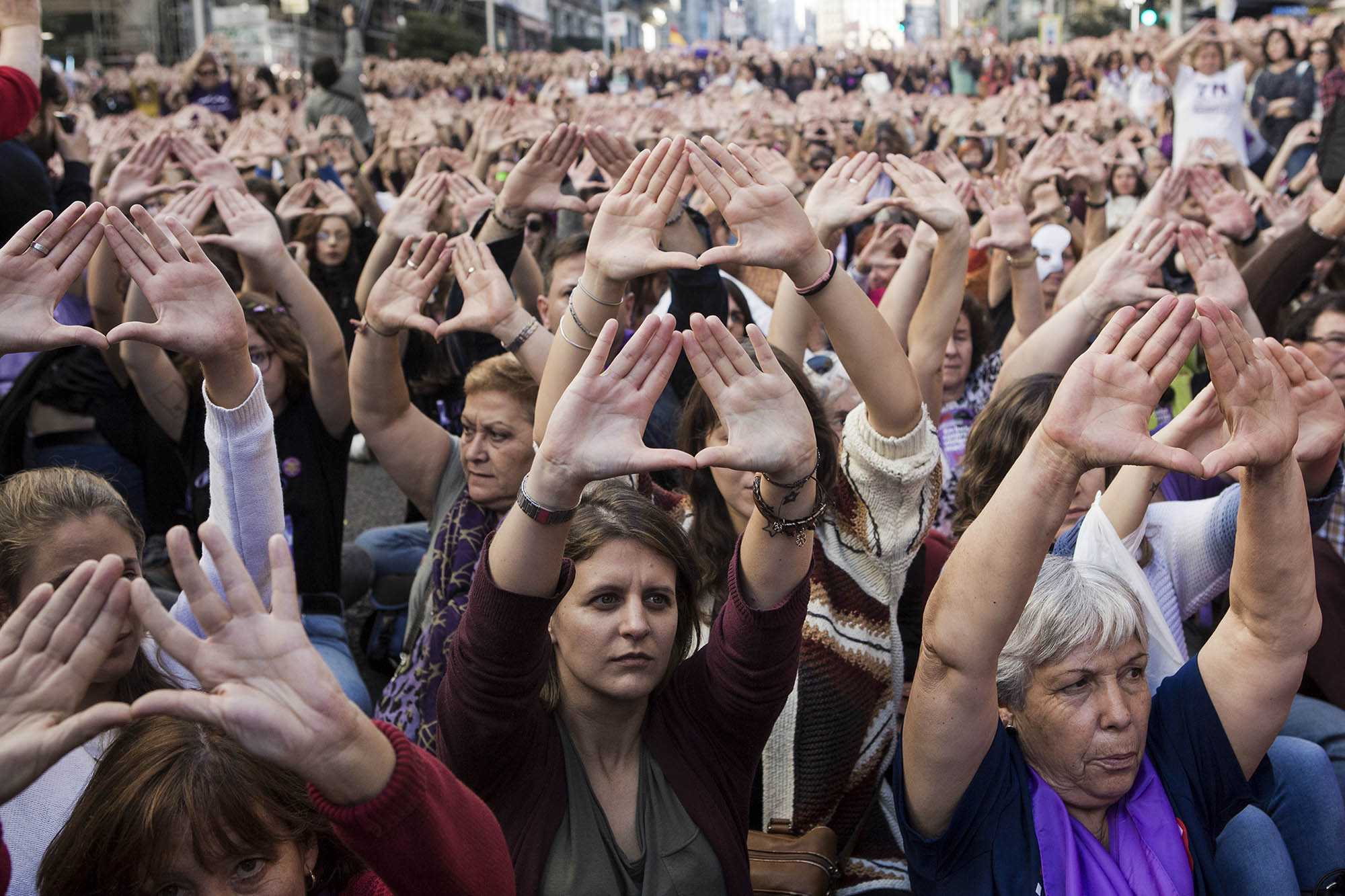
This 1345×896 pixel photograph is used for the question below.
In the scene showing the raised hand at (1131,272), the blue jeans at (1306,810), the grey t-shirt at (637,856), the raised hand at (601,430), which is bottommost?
the blue jeans at (1306,810)

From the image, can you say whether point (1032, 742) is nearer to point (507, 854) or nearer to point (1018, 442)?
point (507, 854)

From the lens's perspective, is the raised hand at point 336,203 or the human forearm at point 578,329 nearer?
the human forearm at point 578,329

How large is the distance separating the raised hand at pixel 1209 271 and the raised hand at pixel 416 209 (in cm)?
196

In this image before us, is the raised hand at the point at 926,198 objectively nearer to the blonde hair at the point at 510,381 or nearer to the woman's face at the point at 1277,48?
the blonde hair at the point at 510,381

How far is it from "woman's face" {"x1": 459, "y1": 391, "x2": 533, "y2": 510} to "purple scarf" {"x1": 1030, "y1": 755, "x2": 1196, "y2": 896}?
1292mm

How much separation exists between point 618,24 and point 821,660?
3471 centimetres

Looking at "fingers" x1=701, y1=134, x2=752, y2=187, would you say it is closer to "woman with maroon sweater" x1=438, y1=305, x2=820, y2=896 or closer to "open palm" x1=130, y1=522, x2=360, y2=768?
"woman with maroon sweater" x1=438, y1=305, x2=820, y2=896

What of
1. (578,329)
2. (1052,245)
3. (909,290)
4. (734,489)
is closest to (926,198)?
(909,290)

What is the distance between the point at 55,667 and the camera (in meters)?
1.33

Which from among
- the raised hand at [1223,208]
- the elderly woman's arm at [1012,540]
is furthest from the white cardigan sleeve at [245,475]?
the raised hand at [1223,208]

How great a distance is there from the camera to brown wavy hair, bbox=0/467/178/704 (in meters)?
2.02

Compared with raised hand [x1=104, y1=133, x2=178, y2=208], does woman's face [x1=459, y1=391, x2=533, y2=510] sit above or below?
below

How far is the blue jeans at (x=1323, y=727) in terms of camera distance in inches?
A: 108

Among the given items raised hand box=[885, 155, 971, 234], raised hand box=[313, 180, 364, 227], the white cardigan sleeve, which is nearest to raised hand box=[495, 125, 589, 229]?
raised hand box=[885, 155, 971, 234]
